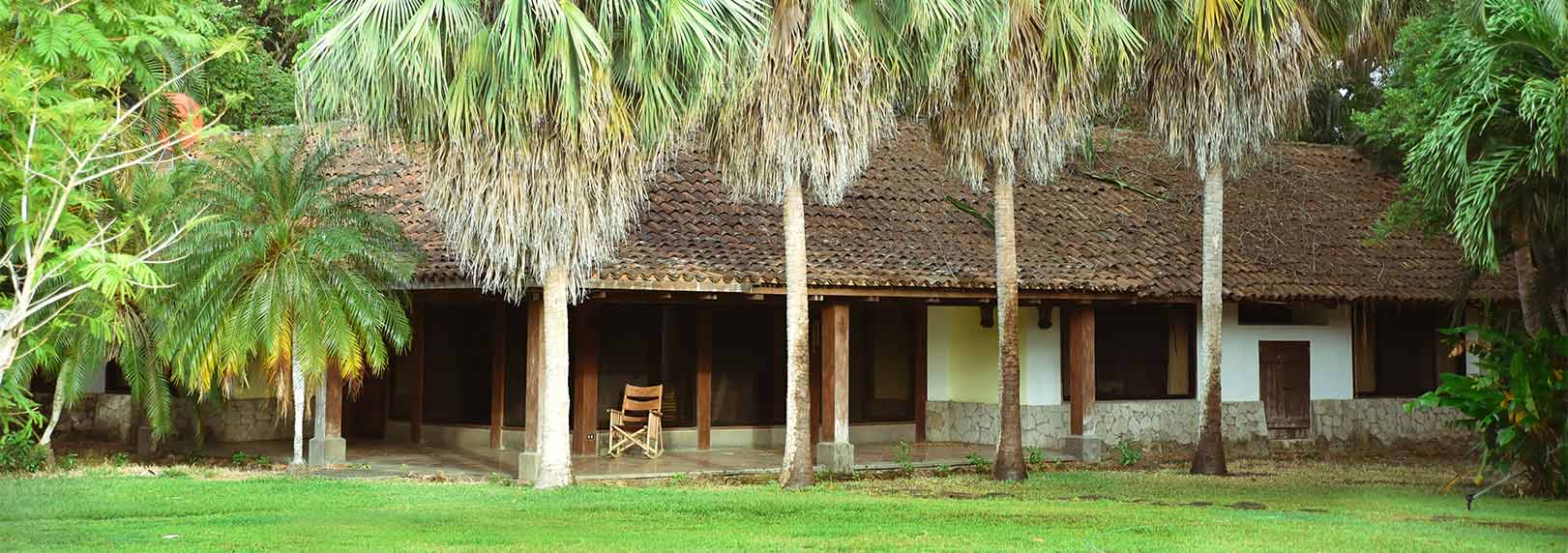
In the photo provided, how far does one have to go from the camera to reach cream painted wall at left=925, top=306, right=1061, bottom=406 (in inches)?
830

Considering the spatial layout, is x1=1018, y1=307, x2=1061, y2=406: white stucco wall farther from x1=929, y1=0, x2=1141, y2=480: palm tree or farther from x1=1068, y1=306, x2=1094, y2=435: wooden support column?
x1=929, y1=0, x2=1141, y2=480: palm tree

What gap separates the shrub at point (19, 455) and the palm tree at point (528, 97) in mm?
5729

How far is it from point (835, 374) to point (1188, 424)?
21.6 feet

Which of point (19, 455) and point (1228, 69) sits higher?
point (1228, 69)

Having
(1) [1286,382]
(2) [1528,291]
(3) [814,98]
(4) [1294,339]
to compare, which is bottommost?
(1) [1286,382]

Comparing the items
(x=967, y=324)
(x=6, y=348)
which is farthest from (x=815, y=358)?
(x=6, y=348)

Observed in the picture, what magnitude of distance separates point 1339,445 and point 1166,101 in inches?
Answer: 327

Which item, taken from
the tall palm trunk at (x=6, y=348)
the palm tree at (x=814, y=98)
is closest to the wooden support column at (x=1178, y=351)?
the palm tree at (x=814, y=98)

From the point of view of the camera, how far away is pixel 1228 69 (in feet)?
52.9

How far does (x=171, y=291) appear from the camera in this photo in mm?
16062

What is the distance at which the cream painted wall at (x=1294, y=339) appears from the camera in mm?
21922

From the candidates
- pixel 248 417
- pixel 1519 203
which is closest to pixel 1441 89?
pixel 1519 203

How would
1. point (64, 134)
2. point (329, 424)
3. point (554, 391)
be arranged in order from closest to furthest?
1. point (64, 134)
2. point (554, 391)
3. point (329, 424)

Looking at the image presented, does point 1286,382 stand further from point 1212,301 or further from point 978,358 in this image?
point 1212,301
